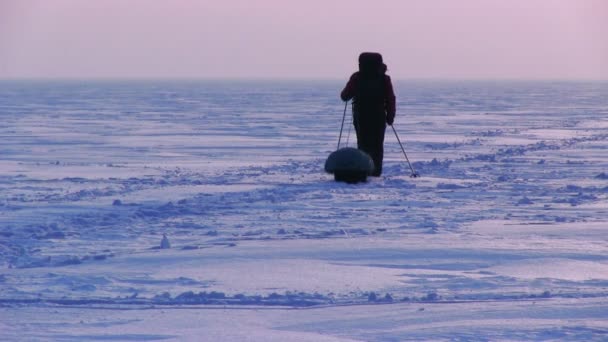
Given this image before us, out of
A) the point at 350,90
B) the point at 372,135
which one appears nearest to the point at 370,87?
the point at 350,90

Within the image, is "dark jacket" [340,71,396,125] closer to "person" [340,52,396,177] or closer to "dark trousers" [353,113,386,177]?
"person" [340,52,396,177]

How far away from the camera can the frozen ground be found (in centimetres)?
551

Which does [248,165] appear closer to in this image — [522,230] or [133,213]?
[133,213]

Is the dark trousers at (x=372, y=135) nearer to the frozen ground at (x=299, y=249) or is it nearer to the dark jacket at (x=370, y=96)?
the dark jacket at (x=370, y=96)

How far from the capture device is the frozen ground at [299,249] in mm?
5508

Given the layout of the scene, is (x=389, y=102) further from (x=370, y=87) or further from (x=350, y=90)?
(x=350, y=90)

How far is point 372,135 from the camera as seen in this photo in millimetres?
13469

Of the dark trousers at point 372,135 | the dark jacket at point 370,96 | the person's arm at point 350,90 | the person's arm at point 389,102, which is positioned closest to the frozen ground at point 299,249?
the dark trousers at point 372,135

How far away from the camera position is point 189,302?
5.95 m

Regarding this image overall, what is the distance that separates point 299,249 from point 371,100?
5832 mm

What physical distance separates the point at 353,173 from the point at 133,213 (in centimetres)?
351

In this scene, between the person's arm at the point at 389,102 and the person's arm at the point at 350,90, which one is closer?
the person's arm at the point at 350,90

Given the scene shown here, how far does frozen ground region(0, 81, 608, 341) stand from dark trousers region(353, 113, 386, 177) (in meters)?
0.42

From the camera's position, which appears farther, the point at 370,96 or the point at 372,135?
the point at 372,135
